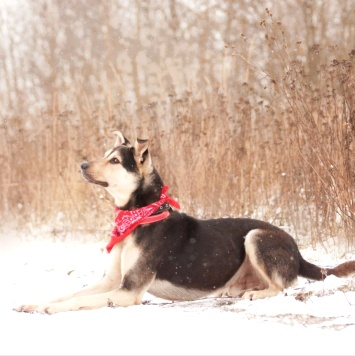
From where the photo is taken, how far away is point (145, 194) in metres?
5.30

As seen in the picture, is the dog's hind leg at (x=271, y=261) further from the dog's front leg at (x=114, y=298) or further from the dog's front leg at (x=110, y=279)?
the dog's front leg at (x=110, y=279)

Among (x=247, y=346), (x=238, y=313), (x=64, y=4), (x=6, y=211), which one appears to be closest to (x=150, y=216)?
(x=238, y=313)

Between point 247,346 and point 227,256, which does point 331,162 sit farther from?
point 247,346

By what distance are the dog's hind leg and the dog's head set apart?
0.97 m

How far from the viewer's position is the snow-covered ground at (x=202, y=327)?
3469 mm

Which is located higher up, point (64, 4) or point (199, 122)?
point (64, 4)

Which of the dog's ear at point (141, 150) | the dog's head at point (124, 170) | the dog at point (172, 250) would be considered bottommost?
the dog at point (172, 250)

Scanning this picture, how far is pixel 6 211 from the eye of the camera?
10.2 m

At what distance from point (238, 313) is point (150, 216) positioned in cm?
109

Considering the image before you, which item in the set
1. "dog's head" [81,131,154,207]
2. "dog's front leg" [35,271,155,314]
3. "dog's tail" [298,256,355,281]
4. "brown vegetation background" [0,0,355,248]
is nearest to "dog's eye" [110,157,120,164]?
"dog's head" [81,131,154,207]

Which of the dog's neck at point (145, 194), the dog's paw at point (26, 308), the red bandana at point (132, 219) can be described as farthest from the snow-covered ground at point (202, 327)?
the dog's neck at point (145, 194)

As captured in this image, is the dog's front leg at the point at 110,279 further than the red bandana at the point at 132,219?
Yes

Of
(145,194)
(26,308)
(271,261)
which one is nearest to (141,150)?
(145,194)

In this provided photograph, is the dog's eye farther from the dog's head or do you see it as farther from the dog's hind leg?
the dog's hind leg
